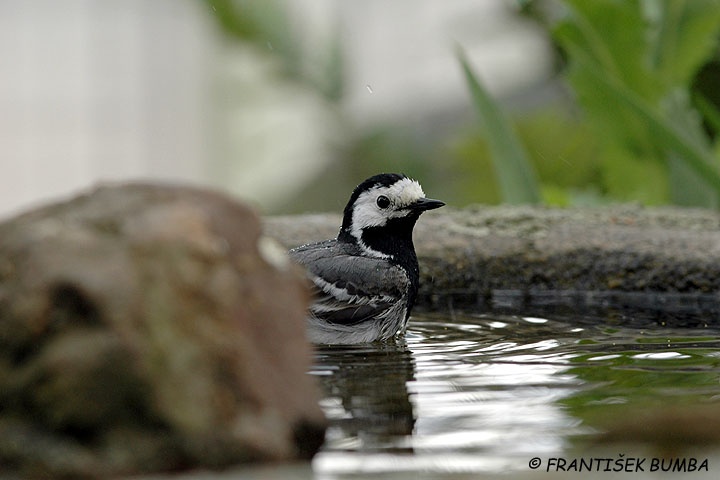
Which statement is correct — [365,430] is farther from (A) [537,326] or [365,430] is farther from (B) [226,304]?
(A) [537,326]

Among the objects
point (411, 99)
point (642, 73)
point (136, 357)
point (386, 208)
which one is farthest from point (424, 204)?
point (411, 99)

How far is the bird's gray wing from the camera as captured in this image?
165 inches

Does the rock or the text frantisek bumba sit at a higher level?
the rock

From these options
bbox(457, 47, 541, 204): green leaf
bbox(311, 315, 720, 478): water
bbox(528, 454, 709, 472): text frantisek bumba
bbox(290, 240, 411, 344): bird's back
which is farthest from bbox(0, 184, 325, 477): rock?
bbox(457, 47, 541, 204): green leaf

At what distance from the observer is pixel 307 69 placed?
9820 mm

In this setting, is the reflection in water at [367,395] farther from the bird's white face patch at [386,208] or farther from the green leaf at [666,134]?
the green leaf at [666,134]

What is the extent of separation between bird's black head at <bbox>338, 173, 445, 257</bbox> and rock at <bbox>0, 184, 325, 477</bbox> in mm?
2340

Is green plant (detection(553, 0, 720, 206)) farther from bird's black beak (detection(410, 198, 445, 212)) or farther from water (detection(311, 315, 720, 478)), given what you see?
water (detection(311, 315, 720, 478))

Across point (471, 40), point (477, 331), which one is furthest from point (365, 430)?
point (471, 40)

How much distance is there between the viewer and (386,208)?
4.64 metres

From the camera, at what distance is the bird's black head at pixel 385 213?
4617mm

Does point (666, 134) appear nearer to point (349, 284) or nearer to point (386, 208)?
point (386, 208)

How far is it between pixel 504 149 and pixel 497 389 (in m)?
3.23

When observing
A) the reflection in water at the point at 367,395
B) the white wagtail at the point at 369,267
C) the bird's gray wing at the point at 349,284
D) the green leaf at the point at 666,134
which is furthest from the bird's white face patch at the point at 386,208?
the green leaf at the point at 666,134
